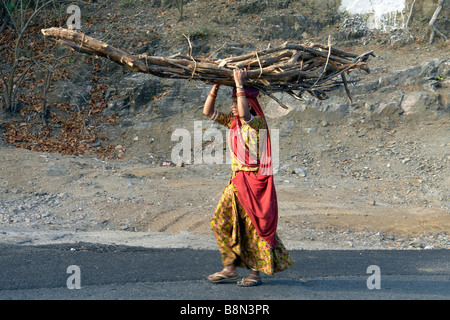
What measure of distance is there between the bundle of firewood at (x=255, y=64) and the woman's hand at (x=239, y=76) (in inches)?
2.4

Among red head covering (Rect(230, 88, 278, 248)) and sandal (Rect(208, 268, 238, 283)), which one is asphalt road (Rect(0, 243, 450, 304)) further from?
red head covering (Rect(230, 88, 278, 248))

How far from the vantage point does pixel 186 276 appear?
15.4 feet

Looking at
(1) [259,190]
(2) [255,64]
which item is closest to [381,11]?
(2) [255,64]

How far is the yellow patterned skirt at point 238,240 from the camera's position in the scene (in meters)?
4.40

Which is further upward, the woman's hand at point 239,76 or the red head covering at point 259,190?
the woman's hand at point 239,76

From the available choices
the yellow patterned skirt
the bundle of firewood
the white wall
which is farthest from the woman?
the white wall

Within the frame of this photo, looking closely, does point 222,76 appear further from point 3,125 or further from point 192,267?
point 3,125

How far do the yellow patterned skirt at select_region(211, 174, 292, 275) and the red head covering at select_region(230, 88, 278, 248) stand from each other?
2.7 inches

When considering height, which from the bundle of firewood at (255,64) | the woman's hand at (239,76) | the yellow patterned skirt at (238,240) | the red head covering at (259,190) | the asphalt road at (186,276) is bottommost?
the asphalt road at (186,276)

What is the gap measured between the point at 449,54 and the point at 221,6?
711cm

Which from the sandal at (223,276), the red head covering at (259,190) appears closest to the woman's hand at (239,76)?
the red head covering at (259,190)

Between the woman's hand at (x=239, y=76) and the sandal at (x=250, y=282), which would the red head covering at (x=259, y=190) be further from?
the sandal at (x=250, y=282)

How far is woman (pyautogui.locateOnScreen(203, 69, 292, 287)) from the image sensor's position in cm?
436
